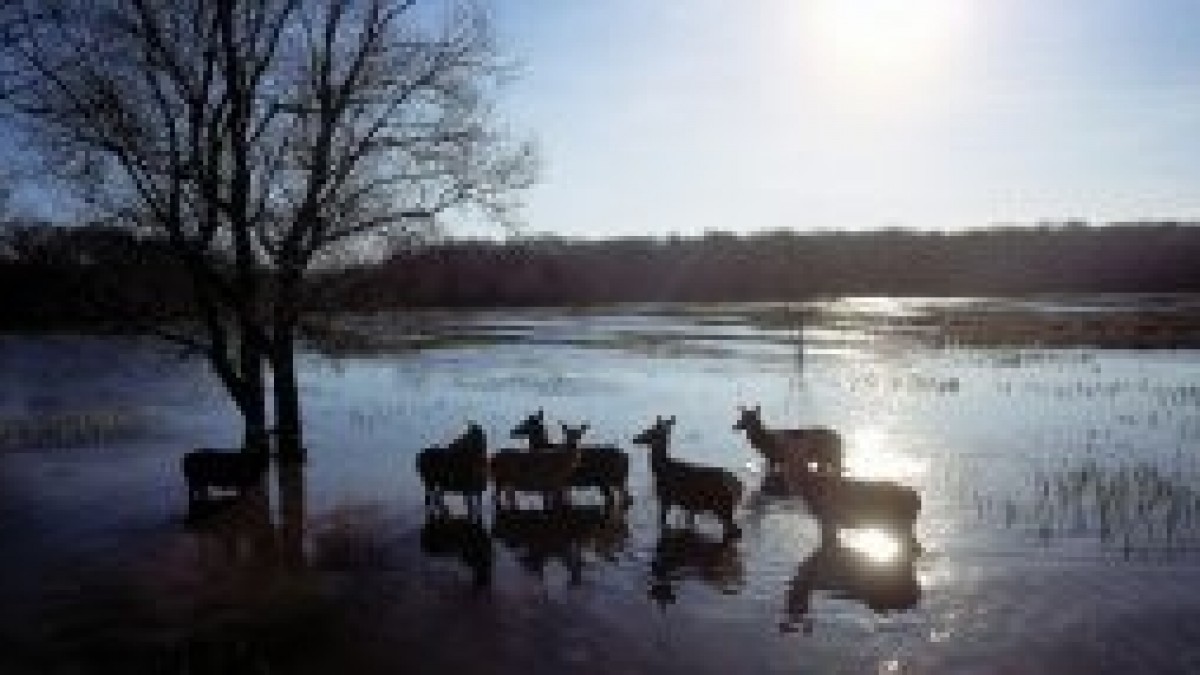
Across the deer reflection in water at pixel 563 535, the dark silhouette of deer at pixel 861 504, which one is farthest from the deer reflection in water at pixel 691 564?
the dark silhouette of deer at pixel 861 504

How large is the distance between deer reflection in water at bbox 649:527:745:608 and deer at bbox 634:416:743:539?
0.33m

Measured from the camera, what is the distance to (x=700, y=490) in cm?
1725

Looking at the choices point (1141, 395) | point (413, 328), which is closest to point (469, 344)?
point (413, 328)

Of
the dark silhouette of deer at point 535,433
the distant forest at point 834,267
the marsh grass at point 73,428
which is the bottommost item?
the marsh grass at point 73,428

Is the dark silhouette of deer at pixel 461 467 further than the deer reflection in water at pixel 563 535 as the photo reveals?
Yes

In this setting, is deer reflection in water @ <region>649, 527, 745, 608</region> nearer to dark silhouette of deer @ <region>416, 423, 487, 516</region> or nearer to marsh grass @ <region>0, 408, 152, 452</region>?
dark silhouette of deer @ <region>416, 423, 487, 516</region>

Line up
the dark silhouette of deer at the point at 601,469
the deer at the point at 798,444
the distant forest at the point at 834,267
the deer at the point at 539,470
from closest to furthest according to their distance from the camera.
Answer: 1. the deer at the point at 539,470
2. the dark silhouette of deer at the point at 601,469
3. the deer at the point at 798,444
4. the distant forest at the point at 834,267

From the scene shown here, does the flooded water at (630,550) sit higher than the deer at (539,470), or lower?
lower

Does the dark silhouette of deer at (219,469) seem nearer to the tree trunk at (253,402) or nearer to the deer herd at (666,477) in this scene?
the deer herd at (666,477)

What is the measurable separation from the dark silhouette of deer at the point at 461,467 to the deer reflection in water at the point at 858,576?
522 cm

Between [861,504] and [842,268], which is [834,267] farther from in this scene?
[861,504]

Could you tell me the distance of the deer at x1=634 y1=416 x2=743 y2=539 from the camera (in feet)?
56.0

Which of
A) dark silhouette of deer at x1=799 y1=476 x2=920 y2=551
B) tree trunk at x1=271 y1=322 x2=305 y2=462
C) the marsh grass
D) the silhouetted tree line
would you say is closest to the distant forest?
the silhouetted tree line

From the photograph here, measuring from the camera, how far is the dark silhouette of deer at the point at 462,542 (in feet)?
53.4
